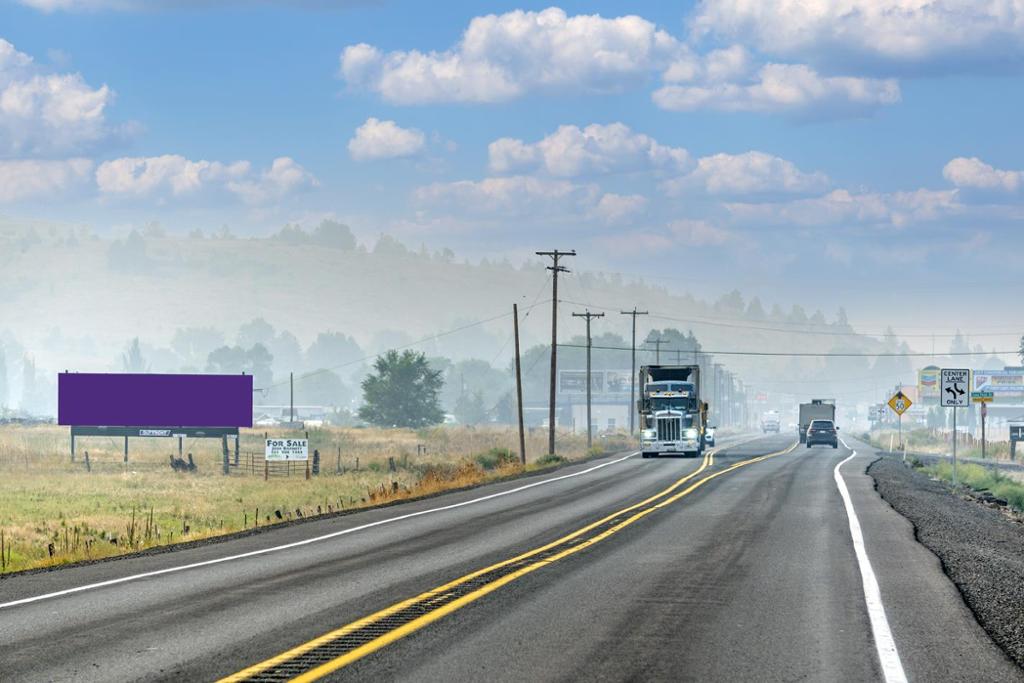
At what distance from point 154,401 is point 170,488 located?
22.8m

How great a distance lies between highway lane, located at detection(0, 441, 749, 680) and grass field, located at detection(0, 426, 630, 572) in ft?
10.8

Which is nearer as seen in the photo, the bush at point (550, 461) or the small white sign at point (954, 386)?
the small white sign at point (954, 386)

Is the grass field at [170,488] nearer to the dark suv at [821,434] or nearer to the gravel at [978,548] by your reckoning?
the gravel at [978,548]

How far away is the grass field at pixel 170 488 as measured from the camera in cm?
2897

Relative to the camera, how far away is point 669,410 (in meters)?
57.3

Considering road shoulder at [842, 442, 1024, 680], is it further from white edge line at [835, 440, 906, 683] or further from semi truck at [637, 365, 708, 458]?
semi truck at [637, 365, 708, 458]

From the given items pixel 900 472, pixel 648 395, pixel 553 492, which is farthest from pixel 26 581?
pixel 648 395

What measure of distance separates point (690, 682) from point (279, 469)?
209 ft

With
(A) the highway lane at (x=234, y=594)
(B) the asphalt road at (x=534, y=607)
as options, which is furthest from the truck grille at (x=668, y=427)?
(B) the asphalt road at (x=534, y=607)

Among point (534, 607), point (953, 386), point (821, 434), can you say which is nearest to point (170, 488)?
point (953, 386)

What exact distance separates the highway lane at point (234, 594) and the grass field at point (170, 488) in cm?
329

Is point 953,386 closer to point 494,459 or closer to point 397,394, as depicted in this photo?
point 494,459

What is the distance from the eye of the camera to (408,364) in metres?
151

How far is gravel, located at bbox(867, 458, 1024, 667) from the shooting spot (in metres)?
13.0
